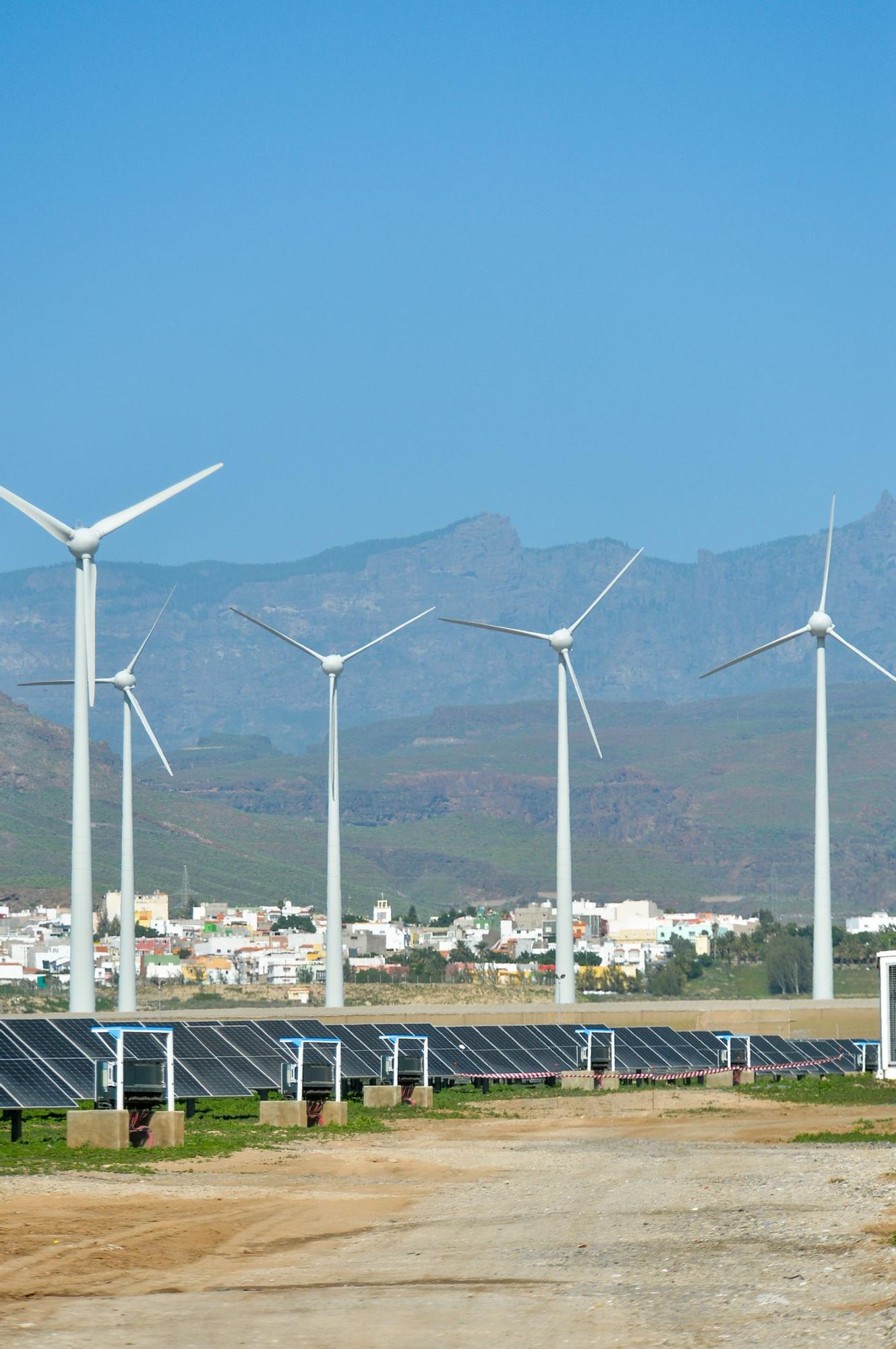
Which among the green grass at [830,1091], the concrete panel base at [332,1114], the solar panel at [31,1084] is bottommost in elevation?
the green grass at [830,1091]

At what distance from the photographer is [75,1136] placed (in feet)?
106

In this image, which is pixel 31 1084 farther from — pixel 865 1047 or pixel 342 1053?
pixel 865 1047

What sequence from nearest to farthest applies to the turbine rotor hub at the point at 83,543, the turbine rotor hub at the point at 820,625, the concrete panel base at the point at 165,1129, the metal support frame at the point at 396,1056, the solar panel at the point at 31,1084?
the concrete panel base at the point at 165,1129, the solar panel at the point at 31,1084, the metal support frame at the point at 396,1056, the turbine rotor hub at the point at 83,543, the turbine rotor hub at the point at 820,625

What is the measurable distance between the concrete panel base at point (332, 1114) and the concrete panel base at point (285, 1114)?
55cm

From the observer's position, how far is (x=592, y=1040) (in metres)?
55.2

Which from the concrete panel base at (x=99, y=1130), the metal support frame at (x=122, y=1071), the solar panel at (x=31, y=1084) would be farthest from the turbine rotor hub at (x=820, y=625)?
the concrete panel base at (x=99, y=1130)

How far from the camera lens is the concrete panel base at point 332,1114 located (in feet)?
127

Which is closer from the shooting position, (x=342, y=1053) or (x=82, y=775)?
(x=342, y=1053)

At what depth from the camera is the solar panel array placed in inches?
1433

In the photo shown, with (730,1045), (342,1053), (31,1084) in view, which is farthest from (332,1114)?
(730,1045)

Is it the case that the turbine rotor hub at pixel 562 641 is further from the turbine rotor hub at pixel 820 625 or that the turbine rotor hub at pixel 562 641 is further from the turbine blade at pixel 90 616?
the turbine blade at pixel 90 616

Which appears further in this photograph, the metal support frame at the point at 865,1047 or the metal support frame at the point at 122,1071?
the metal support frame at the point at 865,1047

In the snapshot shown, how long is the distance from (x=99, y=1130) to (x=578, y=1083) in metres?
21.9

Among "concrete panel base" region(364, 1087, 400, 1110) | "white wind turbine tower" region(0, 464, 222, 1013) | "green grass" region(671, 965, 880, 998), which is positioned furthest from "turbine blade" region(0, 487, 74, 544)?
"green grass" region(671, 965, 880, 998)
